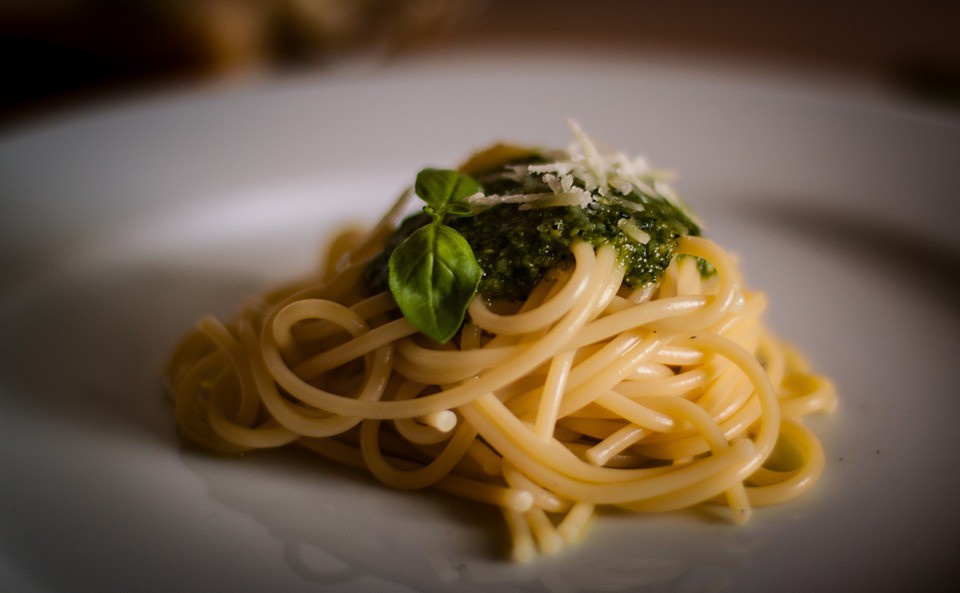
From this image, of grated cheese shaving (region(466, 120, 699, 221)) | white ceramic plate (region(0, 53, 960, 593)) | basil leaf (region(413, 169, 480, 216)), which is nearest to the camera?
white ceramic plate (region(0, 53, 960, 593))

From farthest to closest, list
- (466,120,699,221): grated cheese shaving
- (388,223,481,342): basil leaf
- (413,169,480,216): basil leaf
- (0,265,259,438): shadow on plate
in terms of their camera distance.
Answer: (0,265,259,438): shadow on plate → (413,169,480,216): basil leaf → (466,120,699,221): grated cheese shaving → (388,223,481,342): basil leaf

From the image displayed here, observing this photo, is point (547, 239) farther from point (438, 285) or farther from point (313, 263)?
point (313, 263)

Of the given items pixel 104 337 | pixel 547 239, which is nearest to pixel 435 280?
pixel 547 239

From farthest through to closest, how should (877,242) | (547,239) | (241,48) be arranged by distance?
(241,48) → (877,242) → (547,239)

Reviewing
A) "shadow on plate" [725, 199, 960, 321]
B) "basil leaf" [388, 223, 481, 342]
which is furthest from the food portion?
"shadow on plate" [725, 199, 960, 321]

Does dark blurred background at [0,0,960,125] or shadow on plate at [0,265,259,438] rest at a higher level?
dark blurred background at [0,0,960,125]

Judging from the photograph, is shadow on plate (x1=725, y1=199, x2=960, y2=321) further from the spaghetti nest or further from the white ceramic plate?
the spaghetti nest

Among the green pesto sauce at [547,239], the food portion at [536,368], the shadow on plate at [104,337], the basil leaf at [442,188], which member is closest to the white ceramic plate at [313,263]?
the shadow on plate at [104,337]
